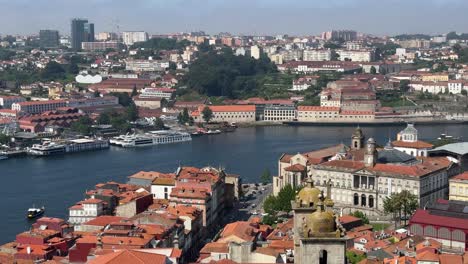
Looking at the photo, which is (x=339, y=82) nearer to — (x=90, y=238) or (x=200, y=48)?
(x=200, y=48)

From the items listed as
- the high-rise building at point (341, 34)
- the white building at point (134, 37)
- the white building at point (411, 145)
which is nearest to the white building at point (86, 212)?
the white building at point (411, 145)

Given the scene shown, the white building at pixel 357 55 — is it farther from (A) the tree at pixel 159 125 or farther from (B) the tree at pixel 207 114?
(A) the tree at pixel 159 125

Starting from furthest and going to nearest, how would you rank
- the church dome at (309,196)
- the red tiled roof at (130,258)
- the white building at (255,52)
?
the white building at (255,52) < the red tiled roof at (130,258) < the church dome at (309,196)

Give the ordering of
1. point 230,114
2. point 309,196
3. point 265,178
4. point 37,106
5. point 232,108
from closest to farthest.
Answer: point 309,196 < point 265,178 < point 37,106 < point 230,114 < point 232,108

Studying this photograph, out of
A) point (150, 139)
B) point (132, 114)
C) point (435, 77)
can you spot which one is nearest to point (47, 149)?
point (150, 139)

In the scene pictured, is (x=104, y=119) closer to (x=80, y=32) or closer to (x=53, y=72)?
(x=53, y=72)

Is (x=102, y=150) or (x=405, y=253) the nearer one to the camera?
(x=405, y=253)

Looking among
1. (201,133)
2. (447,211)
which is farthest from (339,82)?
(447,211)
